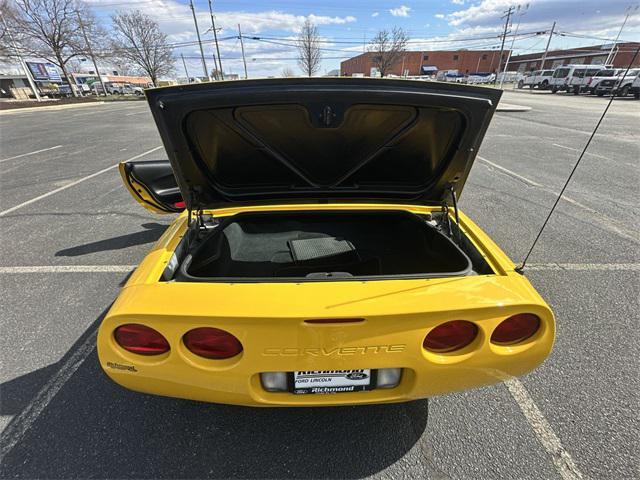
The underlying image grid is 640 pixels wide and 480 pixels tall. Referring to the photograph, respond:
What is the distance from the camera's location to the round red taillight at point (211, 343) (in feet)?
4.12

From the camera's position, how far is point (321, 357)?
47.5 inches

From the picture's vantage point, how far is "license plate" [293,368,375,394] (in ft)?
4.31

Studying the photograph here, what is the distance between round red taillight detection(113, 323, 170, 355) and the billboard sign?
5019 cm

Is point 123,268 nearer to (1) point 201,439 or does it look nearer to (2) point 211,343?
(1) point 201,439

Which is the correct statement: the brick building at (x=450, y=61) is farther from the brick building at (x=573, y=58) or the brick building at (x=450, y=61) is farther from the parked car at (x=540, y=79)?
the parked car at (x=540, y=79)

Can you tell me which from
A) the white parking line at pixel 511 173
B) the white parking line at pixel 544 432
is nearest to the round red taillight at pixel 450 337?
the white parking line at pixel 544 432

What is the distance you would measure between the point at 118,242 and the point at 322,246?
9.06 ft

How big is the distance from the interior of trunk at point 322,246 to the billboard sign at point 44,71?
49.6 meters

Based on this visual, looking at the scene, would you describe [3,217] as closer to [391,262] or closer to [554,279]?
[391,262]

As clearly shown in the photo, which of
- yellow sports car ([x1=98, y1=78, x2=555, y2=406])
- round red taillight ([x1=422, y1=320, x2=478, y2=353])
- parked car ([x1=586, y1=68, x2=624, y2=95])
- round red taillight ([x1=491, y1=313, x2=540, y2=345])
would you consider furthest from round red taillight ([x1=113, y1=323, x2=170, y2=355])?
parked car ([x1=586, y1=68, x2=624, y2=95])

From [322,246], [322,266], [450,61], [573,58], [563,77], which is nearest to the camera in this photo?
[322,266]

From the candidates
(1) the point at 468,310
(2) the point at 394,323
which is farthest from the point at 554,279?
(2) the point at 394,323

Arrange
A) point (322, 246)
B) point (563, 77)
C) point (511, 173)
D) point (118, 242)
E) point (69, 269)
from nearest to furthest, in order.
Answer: point (322, 246)
point (69, 269)
point (118, 242)
point (511, 173)
point (563, 77)

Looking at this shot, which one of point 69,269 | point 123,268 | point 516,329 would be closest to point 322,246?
point 516,329
